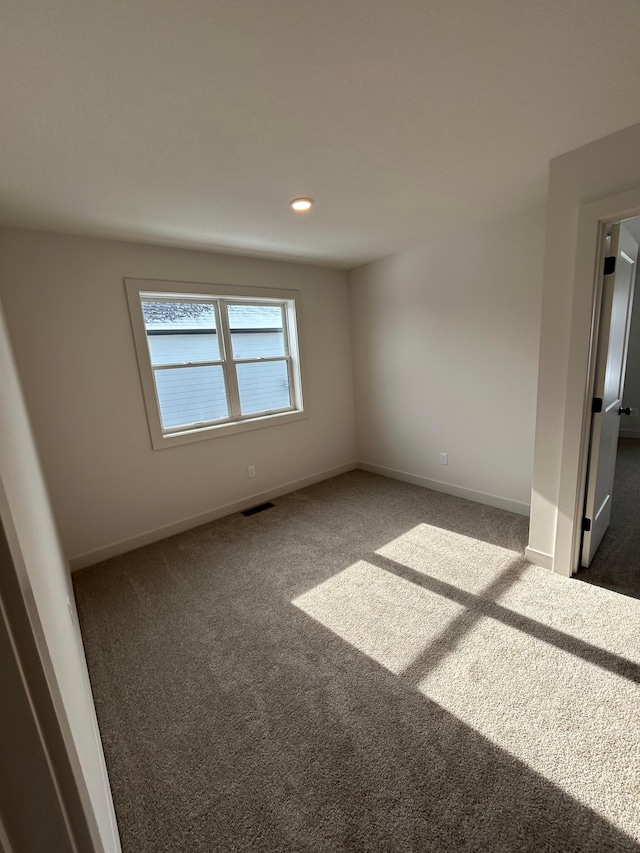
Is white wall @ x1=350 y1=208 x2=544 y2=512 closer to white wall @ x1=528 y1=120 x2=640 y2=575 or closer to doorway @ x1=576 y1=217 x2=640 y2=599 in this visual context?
doorway @ x1=576 y1=217 x2=640 y2=599

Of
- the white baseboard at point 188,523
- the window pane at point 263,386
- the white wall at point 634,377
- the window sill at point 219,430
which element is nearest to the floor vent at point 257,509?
the white baseboard at point 188,523

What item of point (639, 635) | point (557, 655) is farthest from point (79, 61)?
point (639, 635)

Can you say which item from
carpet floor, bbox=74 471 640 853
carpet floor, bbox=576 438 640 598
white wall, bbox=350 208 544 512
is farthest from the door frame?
white wall, bbox=350 208 544 512

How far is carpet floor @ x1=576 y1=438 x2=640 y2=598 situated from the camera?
2240 mm

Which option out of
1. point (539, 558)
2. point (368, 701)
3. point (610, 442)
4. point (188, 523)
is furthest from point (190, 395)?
point (610, 442)

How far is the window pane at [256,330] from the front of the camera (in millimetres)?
3584

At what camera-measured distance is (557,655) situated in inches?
69.1

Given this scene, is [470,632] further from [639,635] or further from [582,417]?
[582,417]

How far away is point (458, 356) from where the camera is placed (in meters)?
3.38

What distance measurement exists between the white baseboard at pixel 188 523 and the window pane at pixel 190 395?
2.88ft

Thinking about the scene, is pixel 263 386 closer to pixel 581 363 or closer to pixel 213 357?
pixel 213 357

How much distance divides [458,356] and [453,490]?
1.32 metres

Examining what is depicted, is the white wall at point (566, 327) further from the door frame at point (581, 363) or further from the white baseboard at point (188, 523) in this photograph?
the white baseboard at point (188, 523)

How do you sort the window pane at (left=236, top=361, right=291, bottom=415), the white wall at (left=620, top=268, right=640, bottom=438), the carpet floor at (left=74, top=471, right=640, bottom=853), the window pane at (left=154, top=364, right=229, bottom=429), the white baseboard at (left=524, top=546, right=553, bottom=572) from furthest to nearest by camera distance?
1. the white wall at (left=620, top=268, right=640, bottom=438)
2. the window pane at (left=236, top=361, right=291, bottom=415)
3. the window pane at (left=154, top=364, right=229, bottom=429)
4. the white baseboard at (left=524, top=546, right=553, bottom=572)
5. the carpet floor at (left=74, top=471, right=640, bottom=853)
